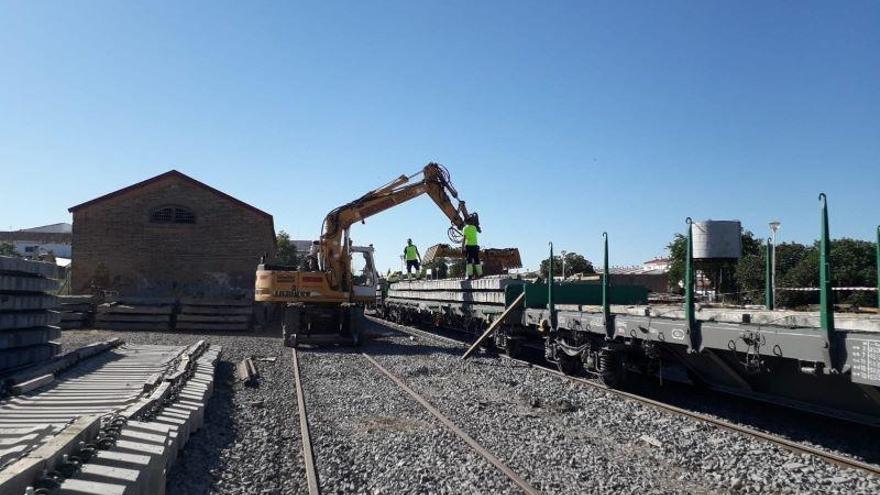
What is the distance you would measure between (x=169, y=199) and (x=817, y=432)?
86.0 ft

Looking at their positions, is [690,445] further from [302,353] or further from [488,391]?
[302,353]

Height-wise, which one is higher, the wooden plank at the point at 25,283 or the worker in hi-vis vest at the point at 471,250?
the worker in hi-vis vest at the point at 471,250

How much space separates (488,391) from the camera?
31.9 feet

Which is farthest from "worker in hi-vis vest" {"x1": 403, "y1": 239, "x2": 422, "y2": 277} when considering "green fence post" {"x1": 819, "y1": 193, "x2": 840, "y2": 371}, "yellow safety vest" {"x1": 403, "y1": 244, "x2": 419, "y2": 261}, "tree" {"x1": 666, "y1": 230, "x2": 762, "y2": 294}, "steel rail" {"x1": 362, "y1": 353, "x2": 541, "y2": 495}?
"green fence post" {"x1": 819, "y1": 193, "x2": 840, "y2": 371}

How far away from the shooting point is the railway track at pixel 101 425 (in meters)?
3.76

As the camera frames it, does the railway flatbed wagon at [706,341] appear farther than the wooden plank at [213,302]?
No

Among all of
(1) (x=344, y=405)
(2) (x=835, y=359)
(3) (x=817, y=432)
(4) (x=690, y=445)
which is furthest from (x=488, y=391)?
(2) (x=835, y=359)

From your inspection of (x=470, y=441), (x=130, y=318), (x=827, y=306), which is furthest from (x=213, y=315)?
(x=827, y=306)

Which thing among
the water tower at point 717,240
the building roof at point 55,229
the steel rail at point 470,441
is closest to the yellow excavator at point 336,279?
the steel rail at point 470,441

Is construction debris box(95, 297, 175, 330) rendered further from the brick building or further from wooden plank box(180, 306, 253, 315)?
the brick building

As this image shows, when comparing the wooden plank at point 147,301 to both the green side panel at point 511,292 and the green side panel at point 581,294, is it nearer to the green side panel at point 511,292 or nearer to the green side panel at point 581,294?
the green side panel at point 511,292

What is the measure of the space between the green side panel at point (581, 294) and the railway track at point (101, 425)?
5798 mm

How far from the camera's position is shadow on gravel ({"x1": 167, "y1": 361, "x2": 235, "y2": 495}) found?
5.27m

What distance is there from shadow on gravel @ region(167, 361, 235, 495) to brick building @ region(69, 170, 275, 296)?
742 inches
